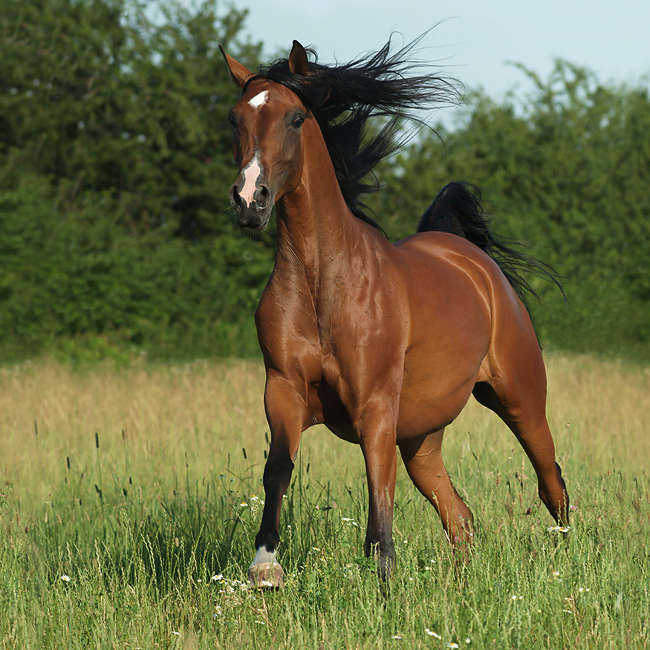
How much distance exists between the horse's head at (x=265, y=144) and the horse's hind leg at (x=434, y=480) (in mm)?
2140

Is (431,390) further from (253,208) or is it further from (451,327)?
(253,208)

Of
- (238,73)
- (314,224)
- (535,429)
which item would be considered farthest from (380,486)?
(238,73)

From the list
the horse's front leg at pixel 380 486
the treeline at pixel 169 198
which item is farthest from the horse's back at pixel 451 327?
the treeline at pixel 169 198

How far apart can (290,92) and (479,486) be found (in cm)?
369

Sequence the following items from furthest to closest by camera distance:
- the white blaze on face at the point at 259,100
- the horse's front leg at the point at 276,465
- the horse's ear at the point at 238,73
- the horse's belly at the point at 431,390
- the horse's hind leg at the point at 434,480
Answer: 1. the horse's hind leg at the point at 434,480
2. the horse's belly at the point at 431,390
3. the horse's ear at the point at 238,73
4. the white blaze on face at the point at 259,100
5. the horse's front leg at the point at 276,465

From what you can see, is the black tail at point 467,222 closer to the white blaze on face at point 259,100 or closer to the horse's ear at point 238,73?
the horse's ear at point 238,73

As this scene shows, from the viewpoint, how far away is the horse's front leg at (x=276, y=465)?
11.8 feet

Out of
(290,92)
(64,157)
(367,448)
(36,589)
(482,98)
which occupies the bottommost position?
(36,589)

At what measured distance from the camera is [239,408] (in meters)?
9.60

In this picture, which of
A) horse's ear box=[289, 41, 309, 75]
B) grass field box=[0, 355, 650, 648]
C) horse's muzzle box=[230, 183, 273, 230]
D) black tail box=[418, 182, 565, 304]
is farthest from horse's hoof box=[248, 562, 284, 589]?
black tail box=[418, 182, 565, 304]

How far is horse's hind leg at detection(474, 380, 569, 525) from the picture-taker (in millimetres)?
5434

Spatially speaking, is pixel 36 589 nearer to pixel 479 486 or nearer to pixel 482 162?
pixel 479 486

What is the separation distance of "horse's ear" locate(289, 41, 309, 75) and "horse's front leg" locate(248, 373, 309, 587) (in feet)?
4.53

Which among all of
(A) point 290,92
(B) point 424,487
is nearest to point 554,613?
(B) point 424,487
